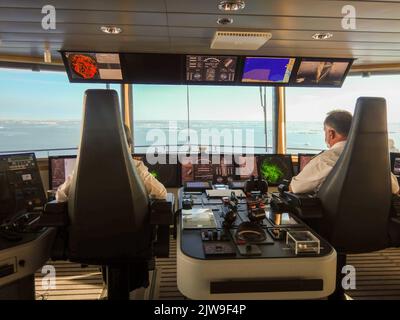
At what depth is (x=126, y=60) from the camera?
2797 mm

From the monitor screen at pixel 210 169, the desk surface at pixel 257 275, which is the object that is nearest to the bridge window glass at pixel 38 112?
the monitor screen at pixel 210 169

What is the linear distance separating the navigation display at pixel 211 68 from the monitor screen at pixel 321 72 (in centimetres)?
68

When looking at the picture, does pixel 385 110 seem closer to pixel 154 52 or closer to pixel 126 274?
pixel 126 274

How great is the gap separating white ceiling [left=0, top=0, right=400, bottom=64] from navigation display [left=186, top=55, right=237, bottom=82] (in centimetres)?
9

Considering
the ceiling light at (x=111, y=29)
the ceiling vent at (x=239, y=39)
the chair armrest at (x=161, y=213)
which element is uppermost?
the ceiling light at (x=111, y=29)

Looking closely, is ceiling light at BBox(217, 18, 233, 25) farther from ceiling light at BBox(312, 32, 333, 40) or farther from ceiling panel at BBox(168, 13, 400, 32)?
ceiling light at BBox(312, 32, 333, 40)

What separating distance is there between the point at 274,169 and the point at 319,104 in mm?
1355

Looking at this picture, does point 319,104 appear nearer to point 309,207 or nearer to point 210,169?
point 210,169

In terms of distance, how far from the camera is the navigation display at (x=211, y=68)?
283cm

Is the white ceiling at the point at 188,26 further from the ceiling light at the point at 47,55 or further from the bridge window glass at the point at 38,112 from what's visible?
the bridge window glass at the point at 38,112

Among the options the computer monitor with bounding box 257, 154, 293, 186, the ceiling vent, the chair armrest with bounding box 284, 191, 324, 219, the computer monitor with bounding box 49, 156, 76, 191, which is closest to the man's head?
the chair armrest with bounding box 284, 191, 324, 219

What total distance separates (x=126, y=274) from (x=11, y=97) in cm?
266

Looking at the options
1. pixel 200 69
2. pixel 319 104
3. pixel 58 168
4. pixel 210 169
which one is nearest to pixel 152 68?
pixel 200 69
